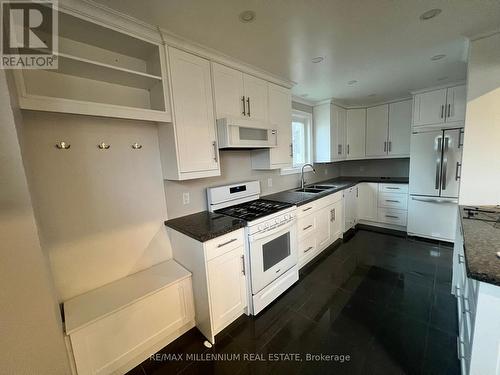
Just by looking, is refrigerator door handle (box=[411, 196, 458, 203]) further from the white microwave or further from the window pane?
the white microwave

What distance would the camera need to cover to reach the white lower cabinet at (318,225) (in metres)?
2.65

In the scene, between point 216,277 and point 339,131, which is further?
point 339,131

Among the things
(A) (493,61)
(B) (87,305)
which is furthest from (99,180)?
(A) (493,61)

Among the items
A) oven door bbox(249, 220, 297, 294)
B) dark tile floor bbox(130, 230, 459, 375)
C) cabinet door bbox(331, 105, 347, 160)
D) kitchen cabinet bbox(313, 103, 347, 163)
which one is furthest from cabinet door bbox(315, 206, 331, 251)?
cabinet door bbox(331, 105, 347, 160)

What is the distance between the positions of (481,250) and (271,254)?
148cm

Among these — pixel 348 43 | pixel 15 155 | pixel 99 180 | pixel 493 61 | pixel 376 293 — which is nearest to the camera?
pixel 15 155

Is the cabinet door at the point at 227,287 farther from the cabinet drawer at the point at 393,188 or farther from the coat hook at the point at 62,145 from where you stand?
the cabinet drawer at the point at 393,188

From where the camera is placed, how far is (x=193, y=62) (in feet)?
5.98

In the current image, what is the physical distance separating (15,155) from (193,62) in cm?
142

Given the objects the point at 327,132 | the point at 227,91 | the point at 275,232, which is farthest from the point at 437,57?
the point at 275,232

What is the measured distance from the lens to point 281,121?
2.76 metres

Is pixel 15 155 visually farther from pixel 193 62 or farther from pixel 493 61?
pixel 493 61

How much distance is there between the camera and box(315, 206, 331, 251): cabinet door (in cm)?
296

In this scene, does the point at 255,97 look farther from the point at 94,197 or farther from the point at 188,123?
the point at 94,197
